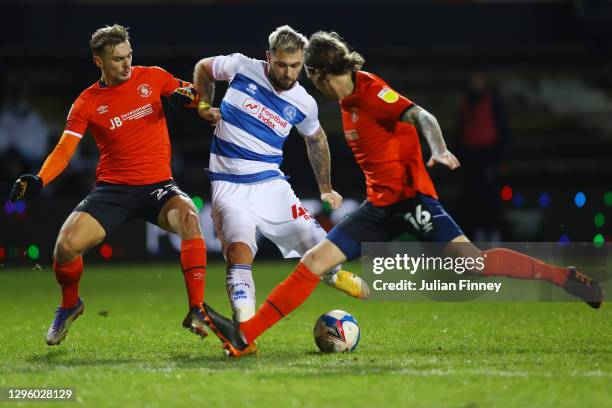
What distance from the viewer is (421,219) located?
661cm

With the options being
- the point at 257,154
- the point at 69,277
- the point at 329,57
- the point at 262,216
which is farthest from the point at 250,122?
the point at 69,277

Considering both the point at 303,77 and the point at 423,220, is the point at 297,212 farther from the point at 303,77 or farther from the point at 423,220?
the point at 303,77

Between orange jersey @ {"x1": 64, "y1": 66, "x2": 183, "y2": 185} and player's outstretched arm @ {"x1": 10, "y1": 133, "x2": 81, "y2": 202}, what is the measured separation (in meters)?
0.09

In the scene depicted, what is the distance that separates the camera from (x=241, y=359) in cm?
651

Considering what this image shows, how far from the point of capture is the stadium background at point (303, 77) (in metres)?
14.6

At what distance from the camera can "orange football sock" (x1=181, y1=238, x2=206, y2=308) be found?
6.98m

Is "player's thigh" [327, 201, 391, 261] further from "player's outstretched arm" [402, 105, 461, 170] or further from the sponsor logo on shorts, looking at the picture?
the sponsor logo on shorts

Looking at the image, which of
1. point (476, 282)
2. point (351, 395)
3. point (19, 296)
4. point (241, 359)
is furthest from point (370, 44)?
point (351, 395)

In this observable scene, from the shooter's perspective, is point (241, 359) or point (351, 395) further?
point (241, 359)

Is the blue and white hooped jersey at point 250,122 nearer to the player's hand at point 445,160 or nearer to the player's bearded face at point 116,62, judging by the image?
the player's bearded face at point 116,62

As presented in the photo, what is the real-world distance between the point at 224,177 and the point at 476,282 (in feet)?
14.4

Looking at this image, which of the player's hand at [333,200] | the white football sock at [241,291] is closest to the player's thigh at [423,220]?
the player's hand at [333,200]

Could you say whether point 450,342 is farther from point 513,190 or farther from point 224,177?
point 513,190

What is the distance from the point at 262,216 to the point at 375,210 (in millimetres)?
1089
